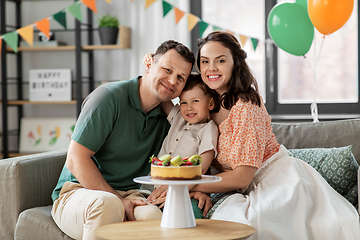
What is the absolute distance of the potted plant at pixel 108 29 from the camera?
3.76 m

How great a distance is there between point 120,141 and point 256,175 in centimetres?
63

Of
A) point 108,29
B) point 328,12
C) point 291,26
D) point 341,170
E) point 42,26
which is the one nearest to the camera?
point 341,170

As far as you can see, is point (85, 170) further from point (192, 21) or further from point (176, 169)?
point (192, 21)

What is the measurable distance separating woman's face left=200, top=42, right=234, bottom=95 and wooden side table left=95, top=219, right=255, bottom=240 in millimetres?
686

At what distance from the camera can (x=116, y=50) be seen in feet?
13.3

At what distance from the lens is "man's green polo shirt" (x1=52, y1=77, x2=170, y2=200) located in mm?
1819

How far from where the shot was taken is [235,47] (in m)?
1.92

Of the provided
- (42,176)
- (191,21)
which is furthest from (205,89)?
(191,21)

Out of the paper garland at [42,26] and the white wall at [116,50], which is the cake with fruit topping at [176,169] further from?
the white wall at [116,50]

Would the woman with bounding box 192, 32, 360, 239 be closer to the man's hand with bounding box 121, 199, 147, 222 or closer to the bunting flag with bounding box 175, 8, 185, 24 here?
the man's hand with bounding box 121, 199, 147, 222

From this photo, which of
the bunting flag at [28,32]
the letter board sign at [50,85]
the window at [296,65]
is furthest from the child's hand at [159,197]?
the letter board sign at [50,85]

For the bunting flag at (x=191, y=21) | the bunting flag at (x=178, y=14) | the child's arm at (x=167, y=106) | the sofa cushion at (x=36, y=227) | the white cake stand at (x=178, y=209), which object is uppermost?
the bunting flag at (x=178, y=14)

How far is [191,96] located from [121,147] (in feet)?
1.30

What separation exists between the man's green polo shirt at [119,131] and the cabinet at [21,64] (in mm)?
1935
